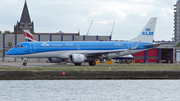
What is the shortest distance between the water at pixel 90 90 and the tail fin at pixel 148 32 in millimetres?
21500

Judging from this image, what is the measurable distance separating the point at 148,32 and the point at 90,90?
29.8 m

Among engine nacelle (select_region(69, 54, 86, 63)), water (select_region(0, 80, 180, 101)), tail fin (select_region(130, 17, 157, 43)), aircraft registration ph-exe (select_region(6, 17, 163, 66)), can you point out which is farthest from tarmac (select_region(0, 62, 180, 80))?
tail fin (select_region(130, 17, 157, 43))

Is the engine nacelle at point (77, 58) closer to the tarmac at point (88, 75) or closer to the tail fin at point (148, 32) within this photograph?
the tail fin at point (148, 32)

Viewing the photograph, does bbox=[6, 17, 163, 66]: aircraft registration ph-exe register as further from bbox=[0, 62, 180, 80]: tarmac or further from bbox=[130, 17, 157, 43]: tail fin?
bbox=[0, 62, 180, 80]: tarmac

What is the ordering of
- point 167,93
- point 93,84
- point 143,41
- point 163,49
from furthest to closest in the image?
point 163,49 < point 143,41 < point 93,84 < point 167,93

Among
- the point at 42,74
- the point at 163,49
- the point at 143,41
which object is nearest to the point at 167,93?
the point at 42,74

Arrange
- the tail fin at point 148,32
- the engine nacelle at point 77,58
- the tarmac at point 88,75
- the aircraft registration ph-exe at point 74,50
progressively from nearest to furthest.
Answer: the tarmac at point 88,75 → the engine nacelle at point 77,58 → the aircraft registration ph-exe at point 74,50 → the tail fin at point 148,32

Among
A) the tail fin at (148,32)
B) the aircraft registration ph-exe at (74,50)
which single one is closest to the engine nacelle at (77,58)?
the aircraft registration ph-exe at (74,50)

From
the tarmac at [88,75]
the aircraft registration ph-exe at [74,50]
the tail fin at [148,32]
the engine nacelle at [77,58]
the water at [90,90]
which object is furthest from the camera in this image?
the tail fin at [148,32]

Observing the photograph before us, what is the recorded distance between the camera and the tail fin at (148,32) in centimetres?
5784

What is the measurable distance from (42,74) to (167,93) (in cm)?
1273

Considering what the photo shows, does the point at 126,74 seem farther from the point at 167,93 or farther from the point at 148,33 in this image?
the point at 148,33

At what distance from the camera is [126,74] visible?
36406 millimetres

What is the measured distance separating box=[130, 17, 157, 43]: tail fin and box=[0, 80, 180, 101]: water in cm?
2150
